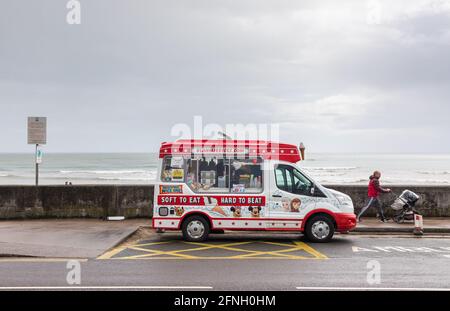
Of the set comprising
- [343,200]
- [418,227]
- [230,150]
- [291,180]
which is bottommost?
[418,227]

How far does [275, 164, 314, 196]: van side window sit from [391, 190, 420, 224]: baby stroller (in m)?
4.72

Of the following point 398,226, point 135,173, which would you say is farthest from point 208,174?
point 135,173

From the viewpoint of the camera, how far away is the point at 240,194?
485 inches

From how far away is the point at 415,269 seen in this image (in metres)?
8.95

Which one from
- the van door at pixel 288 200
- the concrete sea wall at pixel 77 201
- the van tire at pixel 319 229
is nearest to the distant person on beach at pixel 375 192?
the concrete sea wall at pixel 77 201

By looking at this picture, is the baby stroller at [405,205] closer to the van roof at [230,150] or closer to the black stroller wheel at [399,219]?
the black stroller wheel at [399,219]

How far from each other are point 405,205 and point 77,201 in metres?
11.0

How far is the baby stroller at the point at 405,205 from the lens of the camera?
15.4m

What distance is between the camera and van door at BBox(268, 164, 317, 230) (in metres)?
12.2

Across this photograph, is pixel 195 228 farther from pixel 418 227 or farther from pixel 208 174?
pixel 418 227

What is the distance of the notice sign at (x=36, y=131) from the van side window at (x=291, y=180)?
8610 mm

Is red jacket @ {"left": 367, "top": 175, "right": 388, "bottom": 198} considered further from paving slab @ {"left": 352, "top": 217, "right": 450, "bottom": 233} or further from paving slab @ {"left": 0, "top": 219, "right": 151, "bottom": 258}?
paving slab @ {"left": 0, "top": 219, "right": 151, "bottom": 258}
